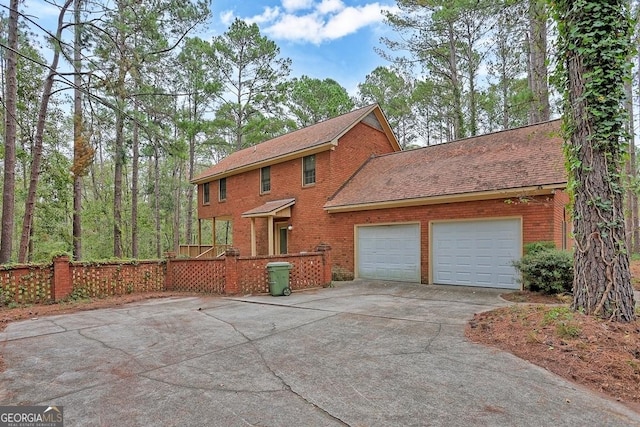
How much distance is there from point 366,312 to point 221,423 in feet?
15.2

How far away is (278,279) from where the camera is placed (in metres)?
9.48

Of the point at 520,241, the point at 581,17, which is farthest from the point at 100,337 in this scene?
the point at 520,241

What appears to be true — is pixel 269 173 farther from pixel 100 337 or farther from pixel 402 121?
pixel 402 121

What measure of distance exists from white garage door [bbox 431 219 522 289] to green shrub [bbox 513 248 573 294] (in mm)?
795

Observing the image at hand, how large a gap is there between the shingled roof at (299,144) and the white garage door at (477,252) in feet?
19.1

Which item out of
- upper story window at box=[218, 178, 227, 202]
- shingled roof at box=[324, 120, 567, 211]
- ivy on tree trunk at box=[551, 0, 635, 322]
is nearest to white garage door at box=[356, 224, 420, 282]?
shingled roof at box=[324, 120, 567, 211]

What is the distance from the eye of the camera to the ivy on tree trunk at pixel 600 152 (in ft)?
15.9

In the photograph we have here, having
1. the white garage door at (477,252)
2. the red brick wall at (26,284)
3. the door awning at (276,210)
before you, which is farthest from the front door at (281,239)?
the red brick wall at (26,284)

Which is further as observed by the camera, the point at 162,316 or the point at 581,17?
the point at 162,316

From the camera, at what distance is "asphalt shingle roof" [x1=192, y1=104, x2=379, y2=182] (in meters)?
14.4

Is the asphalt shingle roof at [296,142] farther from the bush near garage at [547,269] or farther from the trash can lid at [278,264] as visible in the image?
the bush near garage at [547,269]

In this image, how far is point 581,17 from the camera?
16.8ft

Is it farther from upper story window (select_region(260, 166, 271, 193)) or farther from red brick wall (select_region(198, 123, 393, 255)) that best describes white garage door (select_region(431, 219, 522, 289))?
upper story window (select_region(260, 166, 271, 193))

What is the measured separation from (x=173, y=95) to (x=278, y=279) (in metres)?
5.24
